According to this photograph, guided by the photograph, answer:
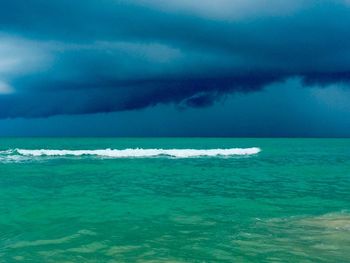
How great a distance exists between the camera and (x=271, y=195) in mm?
15234

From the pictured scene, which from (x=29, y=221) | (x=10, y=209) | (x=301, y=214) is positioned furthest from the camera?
(x=10, y=209)

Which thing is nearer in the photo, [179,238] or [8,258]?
[8,258]

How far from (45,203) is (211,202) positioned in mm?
5623

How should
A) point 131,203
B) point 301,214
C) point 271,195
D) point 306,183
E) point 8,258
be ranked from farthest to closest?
point 306,183 < point 271,195 < point 131,203 < point 301,214 < point 8,258

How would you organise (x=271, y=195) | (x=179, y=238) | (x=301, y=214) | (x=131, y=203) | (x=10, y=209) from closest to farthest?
(x=179, y=238) < (x=301, y=214) < (x=10, y=209) < (x=131, y=203) < (x=271, y=195)

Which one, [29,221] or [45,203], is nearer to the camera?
[29,221]

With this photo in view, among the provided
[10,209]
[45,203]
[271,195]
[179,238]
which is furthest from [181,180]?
[179,238]

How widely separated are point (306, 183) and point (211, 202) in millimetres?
7934

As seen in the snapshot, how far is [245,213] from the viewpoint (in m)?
11.5

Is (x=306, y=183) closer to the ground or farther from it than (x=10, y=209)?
farther from it

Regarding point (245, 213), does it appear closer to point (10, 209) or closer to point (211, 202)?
point (211, 202)

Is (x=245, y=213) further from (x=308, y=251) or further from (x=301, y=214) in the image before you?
(x=308, y=251)

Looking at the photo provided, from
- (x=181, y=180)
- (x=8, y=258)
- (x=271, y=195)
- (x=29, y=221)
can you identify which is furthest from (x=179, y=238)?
(x=181, y=180)

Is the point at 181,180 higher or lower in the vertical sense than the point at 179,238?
higher
